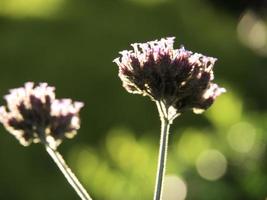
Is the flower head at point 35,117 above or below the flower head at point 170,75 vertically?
above

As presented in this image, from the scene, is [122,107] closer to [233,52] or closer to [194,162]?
[233,52]

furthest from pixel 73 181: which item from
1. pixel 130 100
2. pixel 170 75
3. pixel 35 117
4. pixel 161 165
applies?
pixel 130 100

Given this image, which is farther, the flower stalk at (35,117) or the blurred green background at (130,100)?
the blurred green background at (130,100)

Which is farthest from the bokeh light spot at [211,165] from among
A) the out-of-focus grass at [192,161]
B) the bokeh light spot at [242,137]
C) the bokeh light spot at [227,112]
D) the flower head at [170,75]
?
the flower head at [170,75]

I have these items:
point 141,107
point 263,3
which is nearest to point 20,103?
point 141,107

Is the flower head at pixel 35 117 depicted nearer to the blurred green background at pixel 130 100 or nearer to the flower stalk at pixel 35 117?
the flower stalk at pixel 35 117

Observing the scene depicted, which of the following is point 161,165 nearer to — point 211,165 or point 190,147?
point 211,165

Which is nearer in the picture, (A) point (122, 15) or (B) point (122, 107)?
(B) point (122, 107)
